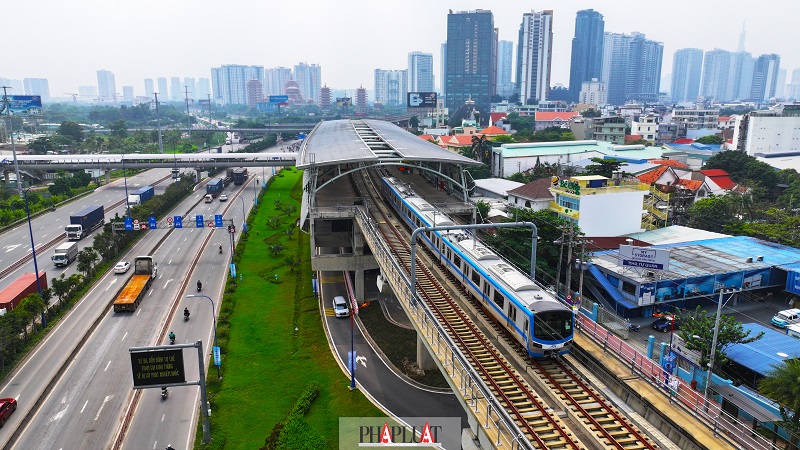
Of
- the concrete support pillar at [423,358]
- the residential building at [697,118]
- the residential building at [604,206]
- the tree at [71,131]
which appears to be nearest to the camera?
the concrete support pillar at [423,358]

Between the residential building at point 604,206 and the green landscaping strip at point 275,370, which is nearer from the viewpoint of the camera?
the green landscaping strip at point 275,370

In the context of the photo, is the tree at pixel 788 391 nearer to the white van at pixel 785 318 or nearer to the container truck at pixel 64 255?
the white van at pixel 785 318

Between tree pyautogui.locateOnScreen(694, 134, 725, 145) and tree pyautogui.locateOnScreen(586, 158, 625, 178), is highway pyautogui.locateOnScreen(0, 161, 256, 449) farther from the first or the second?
tree pyautogui.locateOnScreen(694, 134, 725, 145)

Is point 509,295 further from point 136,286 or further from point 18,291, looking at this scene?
point 18,291

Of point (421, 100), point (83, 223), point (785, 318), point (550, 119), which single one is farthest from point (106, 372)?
point (550, 119)

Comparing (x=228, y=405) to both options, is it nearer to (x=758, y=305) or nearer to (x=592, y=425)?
(x=592, y=425)

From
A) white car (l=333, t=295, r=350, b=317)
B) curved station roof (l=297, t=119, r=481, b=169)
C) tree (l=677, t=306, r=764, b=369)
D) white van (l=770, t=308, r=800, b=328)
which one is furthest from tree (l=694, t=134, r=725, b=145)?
white car (l=333, t=295, r=350, b=317)

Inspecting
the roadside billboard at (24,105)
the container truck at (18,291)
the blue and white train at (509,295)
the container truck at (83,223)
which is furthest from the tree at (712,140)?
the roadside billboard at (24,105)
